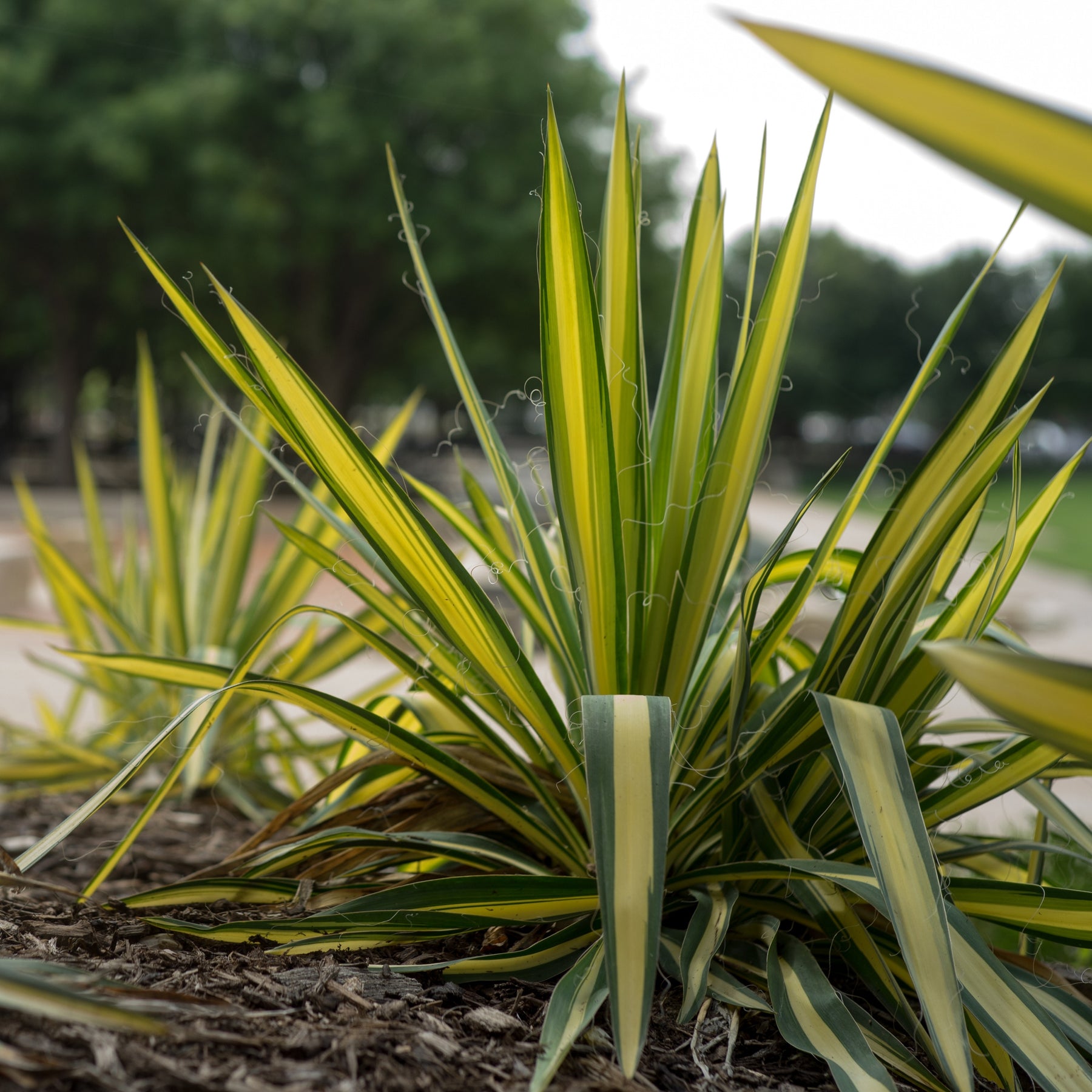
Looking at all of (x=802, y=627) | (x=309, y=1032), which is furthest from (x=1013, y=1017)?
(x=802, y=627)

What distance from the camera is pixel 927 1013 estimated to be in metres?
0.82

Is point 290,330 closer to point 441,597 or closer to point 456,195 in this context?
point 456,195

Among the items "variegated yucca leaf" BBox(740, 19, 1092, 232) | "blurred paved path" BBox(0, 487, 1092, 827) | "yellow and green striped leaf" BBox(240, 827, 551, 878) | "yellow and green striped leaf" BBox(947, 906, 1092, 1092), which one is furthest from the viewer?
"blurred paved path" BBox(0, 487, 1092, 827)

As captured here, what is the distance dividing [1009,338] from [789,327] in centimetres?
24

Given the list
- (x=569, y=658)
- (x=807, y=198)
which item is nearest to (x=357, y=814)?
(x=569, y=658)

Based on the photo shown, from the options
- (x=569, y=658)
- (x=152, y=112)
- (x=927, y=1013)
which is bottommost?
(x=927, y=1013)

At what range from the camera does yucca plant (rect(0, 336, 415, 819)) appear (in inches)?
78.7

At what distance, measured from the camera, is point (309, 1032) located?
2.81 feet

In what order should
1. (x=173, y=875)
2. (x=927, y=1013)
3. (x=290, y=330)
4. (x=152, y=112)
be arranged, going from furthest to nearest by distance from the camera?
(x=290, y=330) → (x=152, y=112) → (x=173, y=875) → (x=927, y=1013)

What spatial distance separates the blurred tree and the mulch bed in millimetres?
12546

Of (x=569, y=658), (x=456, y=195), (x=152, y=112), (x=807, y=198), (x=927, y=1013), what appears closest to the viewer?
(x=927, y=1013)

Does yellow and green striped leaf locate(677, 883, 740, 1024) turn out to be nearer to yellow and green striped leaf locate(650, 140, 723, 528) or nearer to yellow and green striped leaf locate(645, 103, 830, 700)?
yellow and green striped leaf locate(645, 103, 830, 700)

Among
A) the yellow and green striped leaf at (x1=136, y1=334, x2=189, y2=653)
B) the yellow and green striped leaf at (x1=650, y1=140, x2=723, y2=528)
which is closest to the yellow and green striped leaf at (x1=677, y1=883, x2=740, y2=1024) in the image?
the yellow and green striped leaf at (x1=650, y1=140, x2=723, y2=528)

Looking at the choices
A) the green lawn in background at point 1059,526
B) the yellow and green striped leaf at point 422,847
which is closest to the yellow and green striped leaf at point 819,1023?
the yellow and green striped leaf at point 422,847
